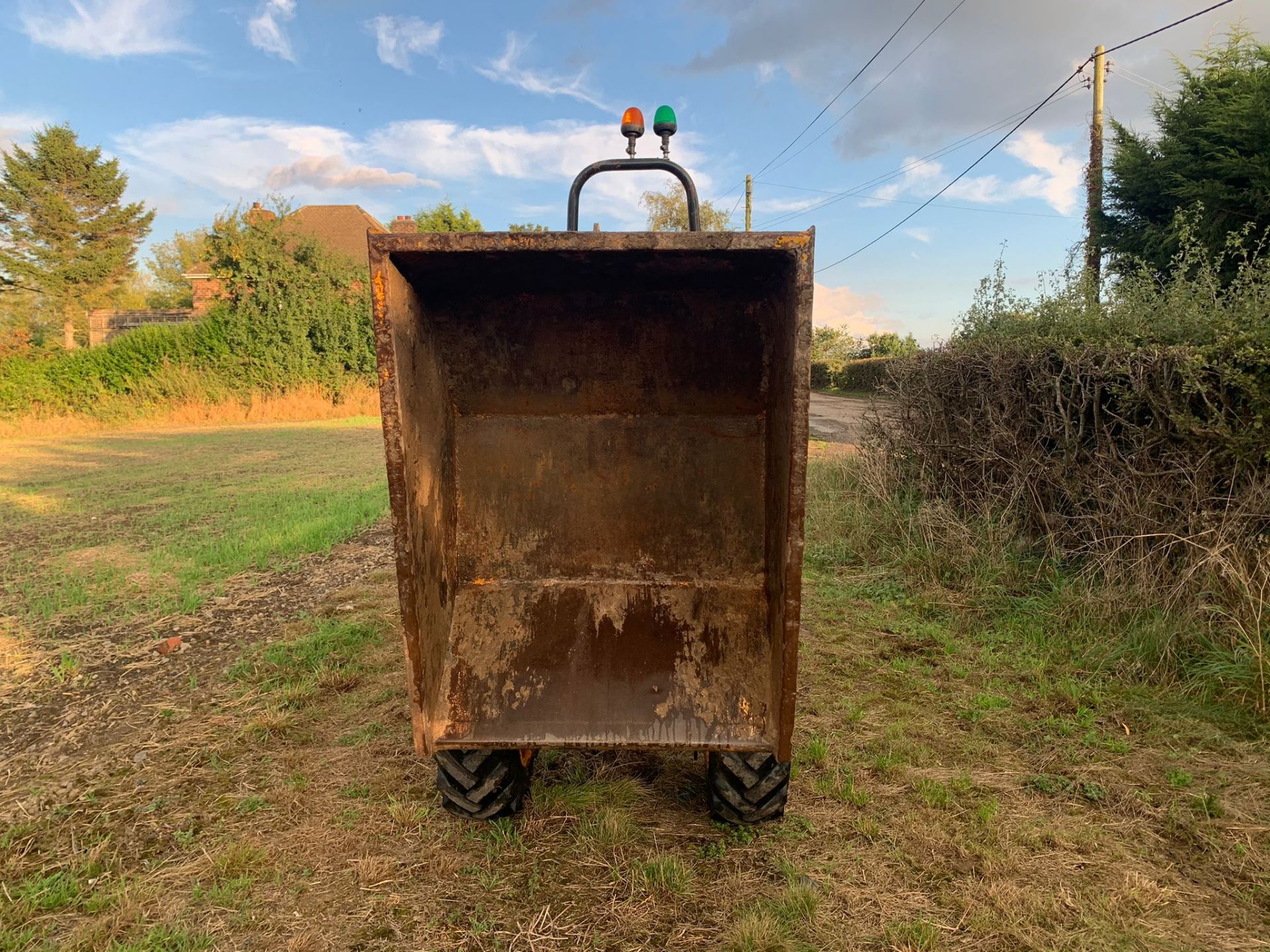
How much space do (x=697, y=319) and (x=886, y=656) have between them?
8.49 feet

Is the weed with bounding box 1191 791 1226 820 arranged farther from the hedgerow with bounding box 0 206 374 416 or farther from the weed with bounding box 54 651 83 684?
the hedgerow with bounding box 0 206 374 416

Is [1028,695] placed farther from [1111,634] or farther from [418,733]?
[418,733]

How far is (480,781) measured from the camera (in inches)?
94.8

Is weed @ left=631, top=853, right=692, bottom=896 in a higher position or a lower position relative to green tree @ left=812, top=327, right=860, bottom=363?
lower

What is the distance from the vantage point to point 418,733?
2.13 meters

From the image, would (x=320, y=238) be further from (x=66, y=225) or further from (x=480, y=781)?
(x=480, y=781)

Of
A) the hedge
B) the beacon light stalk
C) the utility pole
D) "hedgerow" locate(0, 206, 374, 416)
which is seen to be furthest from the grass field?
the hedge

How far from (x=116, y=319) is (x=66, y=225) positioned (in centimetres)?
454

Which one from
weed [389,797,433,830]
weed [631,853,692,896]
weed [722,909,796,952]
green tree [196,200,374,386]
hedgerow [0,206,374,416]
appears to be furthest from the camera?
green tree [196,200,374,386]

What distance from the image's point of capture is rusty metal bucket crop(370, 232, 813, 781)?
2055 mm

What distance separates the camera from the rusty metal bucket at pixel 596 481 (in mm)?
2055

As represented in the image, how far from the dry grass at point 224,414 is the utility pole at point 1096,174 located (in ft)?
50.9

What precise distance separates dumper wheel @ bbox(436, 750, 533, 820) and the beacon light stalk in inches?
91.7

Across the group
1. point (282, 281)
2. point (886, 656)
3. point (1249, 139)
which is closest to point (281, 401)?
point (282, 281)
